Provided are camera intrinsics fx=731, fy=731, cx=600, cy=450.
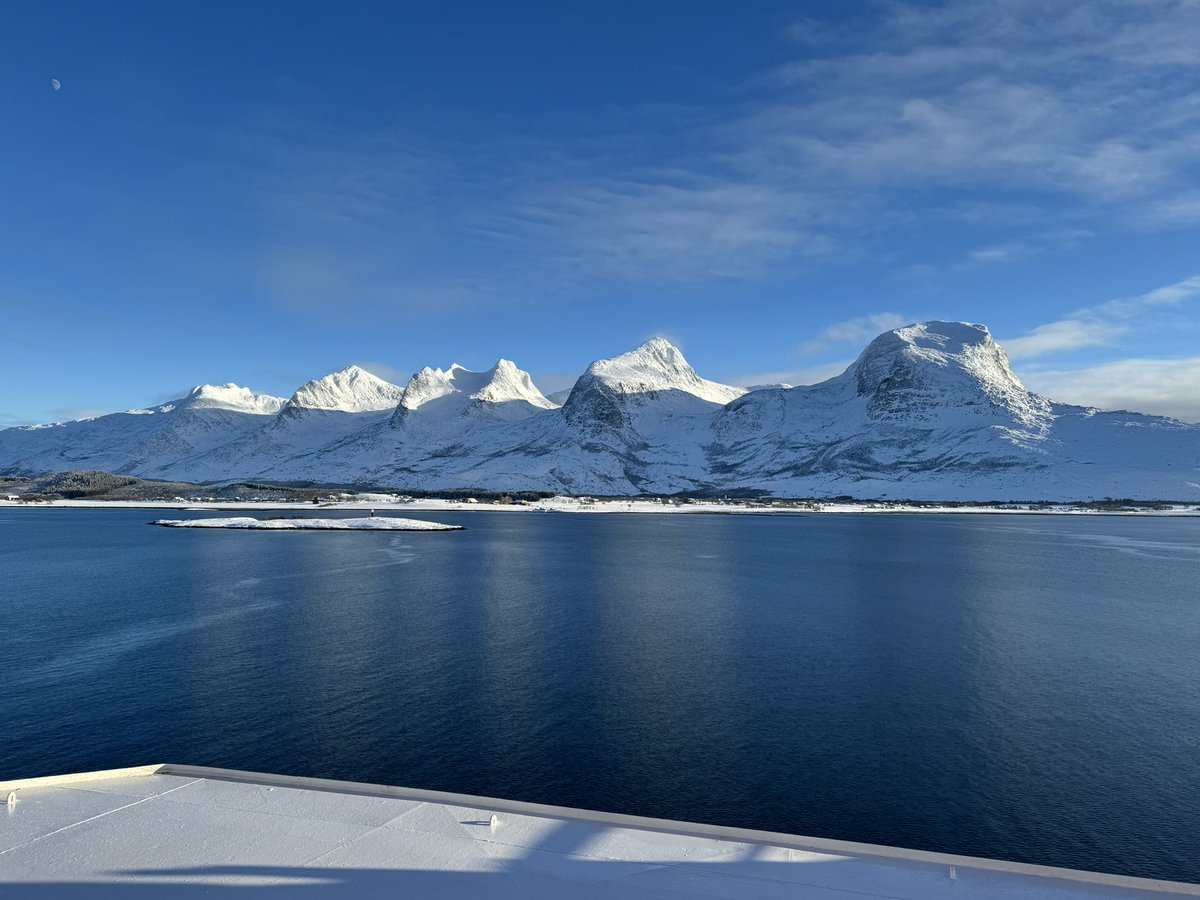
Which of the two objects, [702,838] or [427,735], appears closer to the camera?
[702,838]

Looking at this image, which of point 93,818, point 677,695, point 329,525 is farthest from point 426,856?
point 329,525

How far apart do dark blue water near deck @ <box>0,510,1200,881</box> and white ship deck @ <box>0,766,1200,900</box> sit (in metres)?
4.38

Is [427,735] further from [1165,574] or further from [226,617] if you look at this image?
[1165,574]

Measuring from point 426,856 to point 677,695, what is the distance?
19.0m

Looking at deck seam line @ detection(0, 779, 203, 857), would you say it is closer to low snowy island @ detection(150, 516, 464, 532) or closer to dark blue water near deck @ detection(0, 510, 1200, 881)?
dark blue water near deck @ detection(0, 510, 1200, 881)

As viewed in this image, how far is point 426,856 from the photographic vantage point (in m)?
15.5

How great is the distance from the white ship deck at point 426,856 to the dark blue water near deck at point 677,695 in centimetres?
438

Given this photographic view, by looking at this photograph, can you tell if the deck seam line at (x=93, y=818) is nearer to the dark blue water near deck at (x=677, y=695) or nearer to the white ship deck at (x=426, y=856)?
the white ship deck at (x=426, y=856)

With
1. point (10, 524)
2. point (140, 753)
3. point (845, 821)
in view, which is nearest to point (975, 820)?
point (845, 821)

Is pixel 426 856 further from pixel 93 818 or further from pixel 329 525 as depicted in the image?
pixel 329 525

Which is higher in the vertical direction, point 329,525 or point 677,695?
point 329,525

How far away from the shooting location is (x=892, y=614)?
181 feet

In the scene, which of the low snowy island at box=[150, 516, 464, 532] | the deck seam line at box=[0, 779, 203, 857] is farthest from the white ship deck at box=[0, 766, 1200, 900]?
the low snowy island at box=[150, 516, 464, 532]

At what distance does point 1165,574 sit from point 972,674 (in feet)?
202
